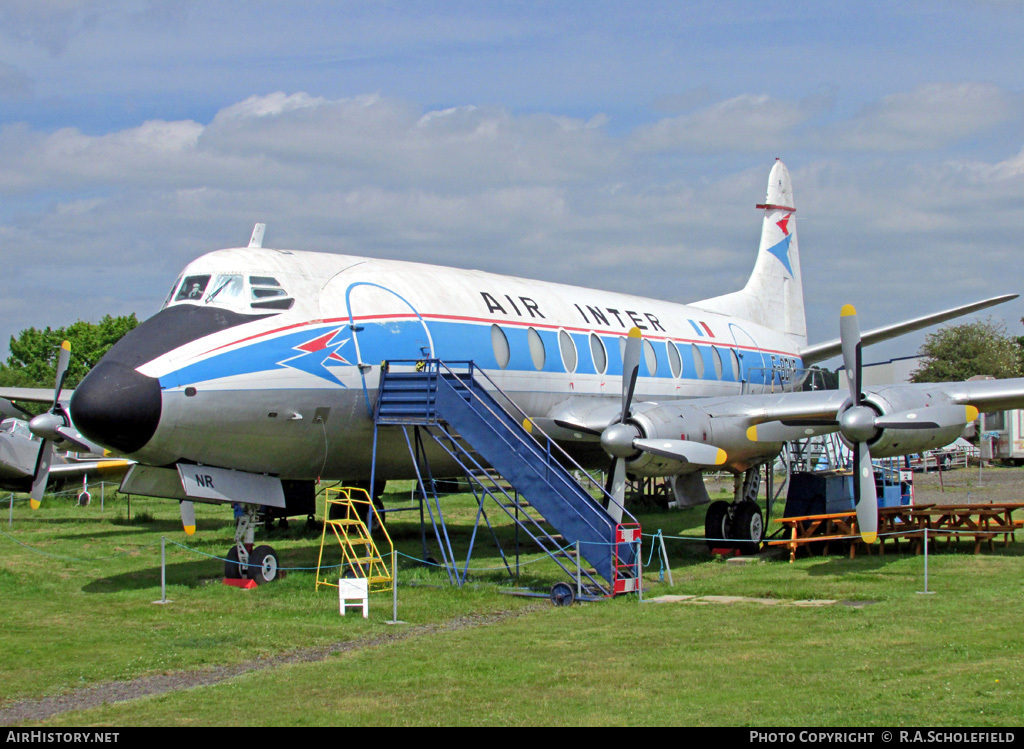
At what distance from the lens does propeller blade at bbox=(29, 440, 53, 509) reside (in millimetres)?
21844

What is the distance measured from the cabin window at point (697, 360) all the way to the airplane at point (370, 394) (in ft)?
8.15

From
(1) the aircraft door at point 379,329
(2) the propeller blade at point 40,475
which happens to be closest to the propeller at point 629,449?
(1) the aircraft door at point 379,329

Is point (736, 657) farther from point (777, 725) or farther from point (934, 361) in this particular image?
point (934, 361)

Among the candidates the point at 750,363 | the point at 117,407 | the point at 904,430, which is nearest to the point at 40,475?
the point at 117,407

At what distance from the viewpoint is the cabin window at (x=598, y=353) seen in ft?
64.8

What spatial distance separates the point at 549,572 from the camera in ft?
57.9

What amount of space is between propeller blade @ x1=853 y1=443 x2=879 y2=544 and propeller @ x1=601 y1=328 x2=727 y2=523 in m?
2.08

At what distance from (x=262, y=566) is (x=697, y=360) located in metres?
11.5

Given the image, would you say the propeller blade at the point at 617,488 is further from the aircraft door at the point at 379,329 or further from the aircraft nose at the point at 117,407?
the aircraft nose at the point at 117,407

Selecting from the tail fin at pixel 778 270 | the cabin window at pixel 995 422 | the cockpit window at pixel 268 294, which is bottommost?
the cabin window at pixel 995 422

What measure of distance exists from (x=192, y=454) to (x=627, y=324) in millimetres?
10362

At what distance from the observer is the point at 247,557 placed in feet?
51.0

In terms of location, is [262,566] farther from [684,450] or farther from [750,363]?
[750,363]

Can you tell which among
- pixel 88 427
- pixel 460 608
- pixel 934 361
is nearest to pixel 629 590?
pixel 460 608
